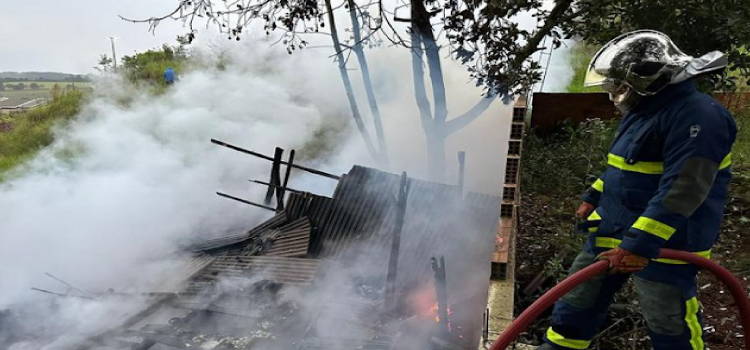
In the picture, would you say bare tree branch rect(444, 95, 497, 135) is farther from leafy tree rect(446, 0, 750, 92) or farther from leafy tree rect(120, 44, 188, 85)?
leafy tree rect(120, 44, 188, 85)

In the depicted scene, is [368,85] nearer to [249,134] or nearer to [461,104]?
[461,104]

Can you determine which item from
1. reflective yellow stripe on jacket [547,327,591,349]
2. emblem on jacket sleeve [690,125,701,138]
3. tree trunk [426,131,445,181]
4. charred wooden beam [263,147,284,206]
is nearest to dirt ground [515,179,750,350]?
reflective yellow stripe on jacket [547,327,591,349]

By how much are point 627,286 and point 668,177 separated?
2146mm

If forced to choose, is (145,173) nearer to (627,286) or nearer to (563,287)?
Result: (627,286)

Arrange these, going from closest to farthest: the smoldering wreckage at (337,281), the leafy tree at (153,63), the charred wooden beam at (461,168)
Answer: the smoldering wreckage at (337,281) < the charred wooden beam at (461,168) < the leafy tree at (153,63)

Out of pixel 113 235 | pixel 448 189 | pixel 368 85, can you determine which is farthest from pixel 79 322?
pixel 368 85

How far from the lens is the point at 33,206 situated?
803 cm

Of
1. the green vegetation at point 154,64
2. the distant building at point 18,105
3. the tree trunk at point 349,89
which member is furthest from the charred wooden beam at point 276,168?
the distant building at point 18,105

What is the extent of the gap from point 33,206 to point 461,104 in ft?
22.9

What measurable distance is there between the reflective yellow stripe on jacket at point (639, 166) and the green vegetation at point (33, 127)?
9.84 m

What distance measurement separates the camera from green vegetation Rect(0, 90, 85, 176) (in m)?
9.97

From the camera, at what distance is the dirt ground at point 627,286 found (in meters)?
3.71

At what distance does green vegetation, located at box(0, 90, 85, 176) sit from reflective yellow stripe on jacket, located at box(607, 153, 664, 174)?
9.84 meters

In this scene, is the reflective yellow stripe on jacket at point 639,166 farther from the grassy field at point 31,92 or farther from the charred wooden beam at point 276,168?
the grassy field at point 31,92
